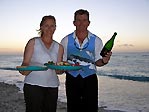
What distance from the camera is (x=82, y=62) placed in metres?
3.97

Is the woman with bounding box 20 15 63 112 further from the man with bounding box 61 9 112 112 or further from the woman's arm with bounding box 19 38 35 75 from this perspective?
the man with bounding box 61 9 112 112

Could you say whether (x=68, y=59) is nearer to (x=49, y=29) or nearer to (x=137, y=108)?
(x=49, y=29)

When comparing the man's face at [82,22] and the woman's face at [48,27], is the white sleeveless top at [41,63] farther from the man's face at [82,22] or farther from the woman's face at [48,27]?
the man's face at [82,22]

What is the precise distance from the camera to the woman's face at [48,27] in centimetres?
348

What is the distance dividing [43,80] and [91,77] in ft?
2.77

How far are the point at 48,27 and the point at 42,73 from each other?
0.60 meters

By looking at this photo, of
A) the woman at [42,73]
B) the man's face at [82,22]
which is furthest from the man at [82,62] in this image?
the woman at [42,73]

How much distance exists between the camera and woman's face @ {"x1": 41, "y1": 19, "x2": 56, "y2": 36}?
3485mm

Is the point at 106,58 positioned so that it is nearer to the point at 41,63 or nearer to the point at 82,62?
the point at 82,62

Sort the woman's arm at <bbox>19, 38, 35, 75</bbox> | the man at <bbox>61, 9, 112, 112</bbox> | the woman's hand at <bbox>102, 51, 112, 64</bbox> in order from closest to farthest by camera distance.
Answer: the woman's arm at <bbox>19, 38, 35, 75</bbox> → the woman's hand at <bbox>102, 51, 112, 64</bbox> → the man at <bbox>61, 9, 112, 112</bbox>

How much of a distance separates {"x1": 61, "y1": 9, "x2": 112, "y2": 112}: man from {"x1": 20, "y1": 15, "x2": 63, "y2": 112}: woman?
0.46 meters

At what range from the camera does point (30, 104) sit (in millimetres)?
3473

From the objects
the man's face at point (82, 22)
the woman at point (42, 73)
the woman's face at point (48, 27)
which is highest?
the man's face at point (82, 22)

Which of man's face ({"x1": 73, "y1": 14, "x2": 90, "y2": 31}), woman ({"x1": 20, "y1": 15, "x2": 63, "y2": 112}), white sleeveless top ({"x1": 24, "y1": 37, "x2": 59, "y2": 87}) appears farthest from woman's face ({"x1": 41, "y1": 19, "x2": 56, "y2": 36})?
man's face ({"x1": 73, "y1": 14, "x2": 90, "y2": 31})
